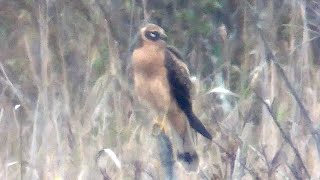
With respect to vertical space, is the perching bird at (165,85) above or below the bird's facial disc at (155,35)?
below

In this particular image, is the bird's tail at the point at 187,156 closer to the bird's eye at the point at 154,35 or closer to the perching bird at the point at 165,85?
the perching bird at the point at 165,85

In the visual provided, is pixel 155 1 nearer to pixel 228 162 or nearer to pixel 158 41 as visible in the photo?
pixel 158 41

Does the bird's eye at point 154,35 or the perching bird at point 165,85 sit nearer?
the perching bird at point 165,85

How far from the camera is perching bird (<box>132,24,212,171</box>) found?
3.86m

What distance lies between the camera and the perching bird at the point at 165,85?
3861 mm

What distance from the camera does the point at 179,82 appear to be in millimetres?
3986

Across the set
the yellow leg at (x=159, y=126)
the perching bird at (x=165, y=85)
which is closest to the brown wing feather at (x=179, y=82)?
the perching bird at (x=165, y=85)

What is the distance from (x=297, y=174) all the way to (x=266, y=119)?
0.90 metres

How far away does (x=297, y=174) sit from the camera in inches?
129

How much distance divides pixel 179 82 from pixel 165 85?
27 cm

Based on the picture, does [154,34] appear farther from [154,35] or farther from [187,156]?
[187,156]

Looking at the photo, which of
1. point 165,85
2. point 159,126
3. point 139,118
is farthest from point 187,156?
point 139,118

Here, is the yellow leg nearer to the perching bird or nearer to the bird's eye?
the perching bird

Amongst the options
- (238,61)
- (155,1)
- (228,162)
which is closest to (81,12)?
(155,1)
